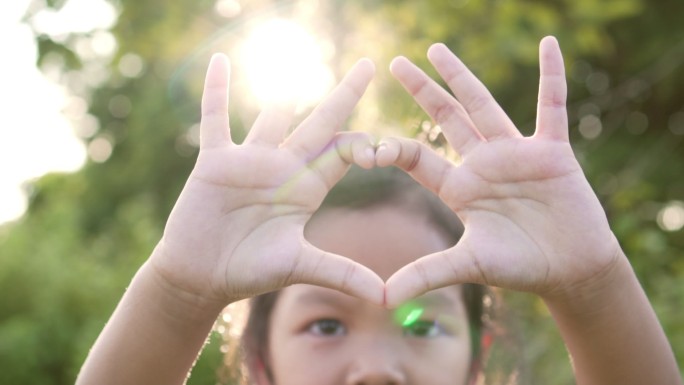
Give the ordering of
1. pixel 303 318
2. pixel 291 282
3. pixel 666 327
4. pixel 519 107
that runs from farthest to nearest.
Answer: pixel 519 107, pixel 666 327, pixel 303 318, pixel 291 282

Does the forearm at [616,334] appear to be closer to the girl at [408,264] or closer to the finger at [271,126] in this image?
the girl at [408,264]

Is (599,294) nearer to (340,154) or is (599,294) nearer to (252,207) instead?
(340,154)

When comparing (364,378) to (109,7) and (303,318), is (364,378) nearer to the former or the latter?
(303,318)

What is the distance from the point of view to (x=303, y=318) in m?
2.08

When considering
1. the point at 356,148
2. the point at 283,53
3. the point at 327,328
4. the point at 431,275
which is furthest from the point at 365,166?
the point at 283,53

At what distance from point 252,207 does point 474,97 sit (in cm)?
52

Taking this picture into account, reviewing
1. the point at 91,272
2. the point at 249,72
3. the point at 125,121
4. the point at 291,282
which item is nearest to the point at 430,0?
the point at 249,72

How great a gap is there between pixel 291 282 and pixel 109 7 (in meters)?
5.15

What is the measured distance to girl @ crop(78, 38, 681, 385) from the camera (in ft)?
5.44

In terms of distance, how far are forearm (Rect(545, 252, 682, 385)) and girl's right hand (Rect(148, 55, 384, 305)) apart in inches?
20.5

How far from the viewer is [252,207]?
1692 mm

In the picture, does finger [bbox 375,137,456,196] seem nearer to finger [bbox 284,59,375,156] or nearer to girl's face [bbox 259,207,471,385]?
finger [bbox 284,59,375,156]

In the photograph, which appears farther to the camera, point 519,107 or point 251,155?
point 519,107

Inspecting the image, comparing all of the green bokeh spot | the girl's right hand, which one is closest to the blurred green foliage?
the green bokeh spot
